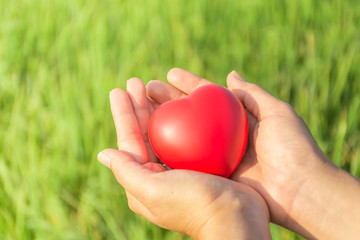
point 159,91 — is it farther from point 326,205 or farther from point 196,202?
point 326,205

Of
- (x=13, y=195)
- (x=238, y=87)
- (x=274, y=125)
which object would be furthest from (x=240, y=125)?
(x=13, y=195)

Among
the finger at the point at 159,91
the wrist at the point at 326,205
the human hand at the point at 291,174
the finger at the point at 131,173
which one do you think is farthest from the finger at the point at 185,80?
the wrist at the point at 326,205

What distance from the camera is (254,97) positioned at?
4.83 feet

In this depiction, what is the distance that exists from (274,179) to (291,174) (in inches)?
2.0

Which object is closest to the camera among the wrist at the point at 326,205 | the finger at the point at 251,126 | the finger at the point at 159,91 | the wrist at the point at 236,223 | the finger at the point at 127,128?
the wrist at the point at 236,223

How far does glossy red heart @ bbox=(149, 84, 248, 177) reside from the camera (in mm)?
1285

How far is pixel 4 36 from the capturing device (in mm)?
2021

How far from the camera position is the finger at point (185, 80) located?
62.3 inches

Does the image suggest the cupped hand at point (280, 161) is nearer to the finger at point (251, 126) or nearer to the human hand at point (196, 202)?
the finger at point (251, 126)

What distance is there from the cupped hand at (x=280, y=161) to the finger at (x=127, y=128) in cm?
31

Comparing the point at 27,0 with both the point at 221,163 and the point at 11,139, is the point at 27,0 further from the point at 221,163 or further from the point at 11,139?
the point at 221,163

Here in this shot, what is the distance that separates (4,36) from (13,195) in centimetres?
89

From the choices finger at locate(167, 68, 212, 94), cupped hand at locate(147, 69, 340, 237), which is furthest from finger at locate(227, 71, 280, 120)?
finger at locate(167, 68, 212, 94)

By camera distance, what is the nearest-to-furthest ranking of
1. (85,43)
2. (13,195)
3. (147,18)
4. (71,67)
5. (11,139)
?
(13,195) → (11,139) → (71,67) → (85,43) → (147,18)
